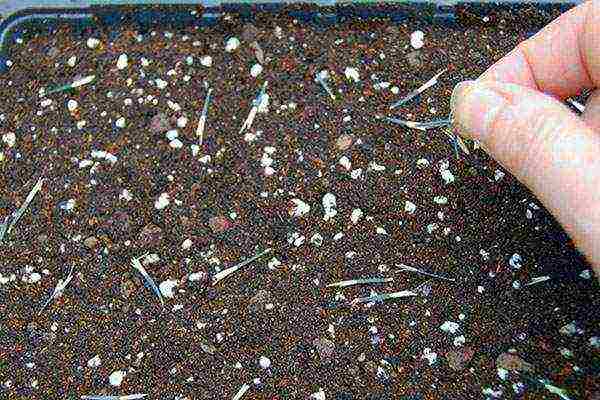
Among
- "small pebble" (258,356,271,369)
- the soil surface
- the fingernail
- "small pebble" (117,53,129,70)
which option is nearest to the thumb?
the fingernail

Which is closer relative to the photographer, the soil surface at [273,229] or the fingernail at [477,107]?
the fingernail at [477,107]

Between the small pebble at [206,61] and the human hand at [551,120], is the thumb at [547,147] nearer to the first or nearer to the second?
the human hand at [551,120]

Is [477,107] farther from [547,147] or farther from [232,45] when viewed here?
[232,45]

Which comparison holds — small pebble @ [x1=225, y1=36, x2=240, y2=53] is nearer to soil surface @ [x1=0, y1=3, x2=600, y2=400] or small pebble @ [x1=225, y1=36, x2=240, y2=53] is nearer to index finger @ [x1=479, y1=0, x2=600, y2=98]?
soil surface @ [x1=0, y1=3, x2=600, y2=400]

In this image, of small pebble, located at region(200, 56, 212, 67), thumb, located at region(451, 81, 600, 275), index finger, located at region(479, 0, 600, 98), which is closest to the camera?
thumb, located at region(451, 81, 600, 275)

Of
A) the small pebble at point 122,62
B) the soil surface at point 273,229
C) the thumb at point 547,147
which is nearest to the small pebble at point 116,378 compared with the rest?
the soil surface at point 273,229

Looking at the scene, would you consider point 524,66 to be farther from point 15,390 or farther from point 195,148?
point 15,390

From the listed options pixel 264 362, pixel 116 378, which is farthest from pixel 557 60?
pixel 116 378
